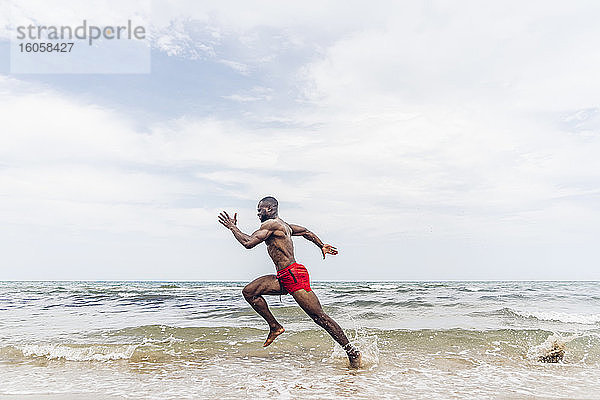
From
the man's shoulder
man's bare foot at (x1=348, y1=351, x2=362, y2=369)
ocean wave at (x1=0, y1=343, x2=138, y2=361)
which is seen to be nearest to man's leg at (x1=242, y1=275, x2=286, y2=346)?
A: the man's shoulder

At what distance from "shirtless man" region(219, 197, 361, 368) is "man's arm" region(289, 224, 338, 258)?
0.20m

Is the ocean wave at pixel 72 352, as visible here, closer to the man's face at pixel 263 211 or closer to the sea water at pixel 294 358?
the sea water at pixel 294 358

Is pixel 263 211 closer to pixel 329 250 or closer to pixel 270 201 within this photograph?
pixel 270 201

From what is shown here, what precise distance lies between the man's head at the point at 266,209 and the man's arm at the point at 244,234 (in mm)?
195

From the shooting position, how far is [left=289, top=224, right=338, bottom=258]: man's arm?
6457mm

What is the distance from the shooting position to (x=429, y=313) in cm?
1216

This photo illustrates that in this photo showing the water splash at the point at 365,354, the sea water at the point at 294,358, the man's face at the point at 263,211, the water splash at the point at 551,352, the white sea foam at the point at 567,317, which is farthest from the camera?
the white sea foam at the point at 567,317

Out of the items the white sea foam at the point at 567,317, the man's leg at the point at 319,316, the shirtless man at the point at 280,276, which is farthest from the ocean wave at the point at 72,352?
the white sea foam at the point at 567,317

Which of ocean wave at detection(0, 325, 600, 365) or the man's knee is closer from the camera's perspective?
the man's knee

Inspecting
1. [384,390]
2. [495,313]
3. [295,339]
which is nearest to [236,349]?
[295,339]

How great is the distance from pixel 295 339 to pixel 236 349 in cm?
126

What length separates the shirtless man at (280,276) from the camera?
19.7 ft

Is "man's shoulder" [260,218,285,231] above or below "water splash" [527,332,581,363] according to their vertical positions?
above

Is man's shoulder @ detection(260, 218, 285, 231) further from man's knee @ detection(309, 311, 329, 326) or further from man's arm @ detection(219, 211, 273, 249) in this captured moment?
man's knee @ detection(309, 311, 329, 326)
